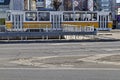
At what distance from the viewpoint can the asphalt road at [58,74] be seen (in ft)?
39.9

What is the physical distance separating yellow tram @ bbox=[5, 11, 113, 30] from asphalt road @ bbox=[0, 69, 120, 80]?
38.8 metres

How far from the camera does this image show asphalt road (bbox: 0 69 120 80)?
1216 centimetres

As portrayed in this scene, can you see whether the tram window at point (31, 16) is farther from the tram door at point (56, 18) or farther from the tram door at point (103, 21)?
the tram door at point (103, 21)

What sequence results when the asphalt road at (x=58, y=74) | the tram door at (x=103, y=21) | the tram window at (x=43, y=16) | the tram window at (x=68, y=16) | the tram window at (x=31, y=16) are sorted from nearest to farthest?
the asphalt road at (x=58, y=74) → the tram window at (x=31, y=16) → the tram window at (x=43, y=16) → the tram window at (x=68, y=16) → the tram door at (x=103, y=21)

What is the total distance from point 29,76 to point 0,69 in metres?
2.33

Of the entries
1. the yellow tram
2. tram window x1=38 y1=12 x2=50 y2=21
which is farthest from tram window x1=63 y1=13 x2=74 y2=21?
tram window x1=38 y1=12 x2=50 y2=21

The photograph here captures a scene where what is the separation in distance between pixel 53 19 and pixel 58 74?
140 feet

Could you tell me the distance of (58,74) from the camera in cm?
1317

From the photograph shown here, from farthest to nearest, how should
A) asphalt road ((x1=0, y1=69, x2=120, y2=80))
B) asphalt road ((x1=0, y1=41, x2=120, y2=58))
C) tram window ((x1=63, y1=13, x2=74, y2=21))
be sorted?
tram window ((x1=63, y1=13, x2=74, y2=21)) < asphalt road ((x1=0, y1=41, x2=120, y2=58)) < asphalt road ((x1=0, y1=69, x2=120, y2=80))

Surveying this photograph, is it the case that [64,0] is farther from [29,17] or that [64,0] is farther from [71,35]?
[71,35]

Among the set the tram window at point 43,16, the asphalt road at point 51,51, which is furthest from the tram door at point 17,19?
the asphalt road at point 51,51

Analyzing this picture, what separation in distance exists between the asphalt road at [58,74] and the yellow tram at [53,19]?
1527 inches

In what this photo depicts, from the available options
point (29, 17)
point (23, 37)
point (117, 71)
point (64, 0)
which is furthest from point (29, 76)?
point (64, 0)

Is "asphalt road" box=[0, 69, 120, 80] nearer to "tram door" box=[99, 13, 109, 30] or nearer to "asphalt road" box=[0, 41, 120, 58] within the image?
"asphalt road" box=[0, 41, 120, 58]
